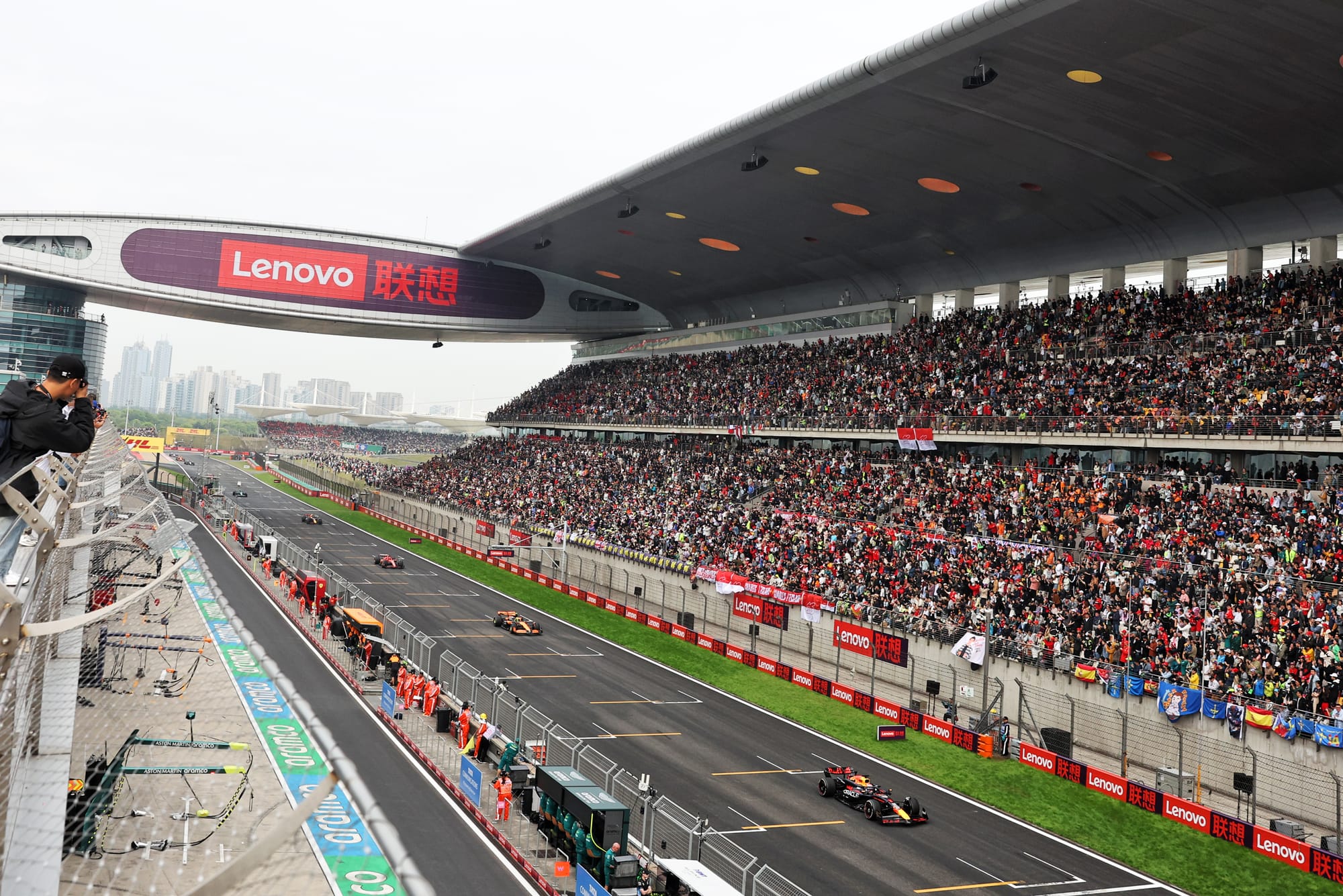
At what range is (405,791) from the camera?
20.7 m

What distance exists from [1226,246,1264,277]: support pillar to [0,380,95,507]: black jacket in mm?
42349

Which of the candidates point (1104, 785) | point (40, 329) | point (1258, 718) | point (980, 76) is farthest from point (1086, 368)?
point (40, 329)

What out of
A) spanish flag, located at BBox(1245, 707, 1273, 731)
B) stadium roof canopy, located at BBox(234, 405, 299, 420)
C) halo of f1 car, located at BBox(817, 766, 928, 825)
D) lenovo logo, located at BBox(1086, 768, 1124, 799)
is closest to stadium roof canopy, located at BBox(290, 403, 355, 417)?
stadium roof canopy, located at BBox(234, 405, 299, 420)

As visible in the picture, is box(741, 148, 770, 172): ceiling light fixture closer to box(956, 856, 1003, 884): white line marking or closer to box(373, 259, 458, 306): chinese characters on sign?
box(956, 856, 1003, 884): white line marking

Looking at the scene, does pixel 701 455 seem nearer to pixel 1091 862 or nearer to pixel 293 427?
pixel 1091 862

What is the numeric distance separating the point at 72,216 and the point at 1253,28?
69.3 m

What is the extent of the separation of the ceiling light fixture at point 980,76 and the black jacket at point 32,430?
29387 millimetres

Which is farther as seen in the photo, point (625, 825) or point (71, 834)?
point (625, 825)

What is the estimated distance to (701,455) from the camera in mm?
56938

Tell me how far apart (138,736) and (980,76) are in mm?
28057

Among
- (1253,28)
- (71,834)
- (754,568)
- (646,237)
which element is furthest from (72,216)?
(71,834)

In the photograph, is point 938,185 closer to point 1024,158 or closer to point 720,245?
point 1024,158

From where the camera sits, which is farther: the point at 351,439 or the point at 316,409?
the point at 351,439

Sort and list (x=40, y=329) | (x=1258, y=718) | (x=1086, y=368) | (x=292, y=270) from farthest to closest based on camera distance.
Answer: (x=292, y=270), (x=40, y=329), (x=1086, y=368), (x=1258, y=718)
